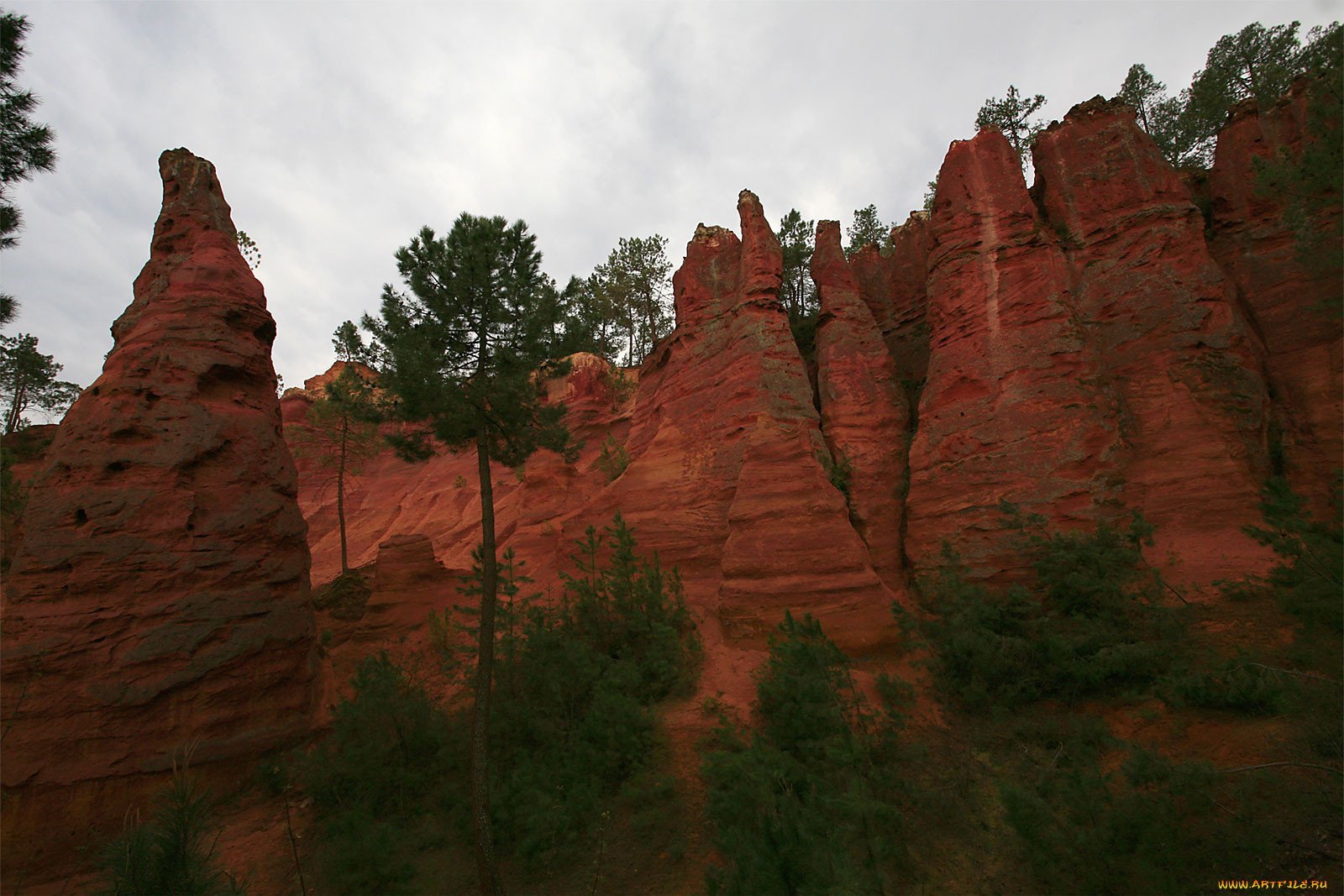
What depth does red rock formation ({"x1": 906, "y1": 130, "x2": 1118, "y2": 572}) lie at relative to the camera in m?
12.9

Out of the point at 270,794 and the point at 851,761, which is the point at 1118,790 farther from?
the point at 270,794

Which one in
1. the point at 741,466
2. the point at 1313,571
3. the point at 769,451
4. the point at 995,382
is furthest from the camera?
the point at 741,466

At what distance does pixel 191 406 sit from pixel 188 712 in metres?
5.95

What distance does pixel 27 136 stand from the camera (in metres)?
11.1

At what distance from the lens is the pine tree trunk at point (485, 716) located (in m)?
7.61

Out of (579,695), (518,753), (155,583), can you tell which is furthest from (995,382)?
(155,583)

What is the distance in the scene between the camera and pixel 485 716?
29.2ft

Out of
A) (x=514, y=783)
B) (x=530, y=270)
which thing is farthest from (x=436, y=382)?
(x=514, y=783)

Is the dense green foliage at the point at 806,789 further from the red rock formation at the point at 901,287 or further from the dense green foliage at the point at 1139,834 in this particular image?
the red rock formation at the point at 901,287

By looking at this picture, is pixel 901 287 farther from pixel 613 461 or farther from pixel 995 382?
pixel 613 461

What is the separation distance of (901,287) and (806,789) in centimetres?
2092

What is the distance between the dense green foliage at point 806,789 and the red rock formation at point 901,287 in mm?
14561

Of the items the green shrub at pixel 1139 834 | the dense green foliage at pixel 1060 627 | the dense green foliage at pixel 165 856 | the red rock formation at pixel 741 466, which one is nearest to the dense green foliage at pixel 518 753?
the red rock formation at pixel 741 466

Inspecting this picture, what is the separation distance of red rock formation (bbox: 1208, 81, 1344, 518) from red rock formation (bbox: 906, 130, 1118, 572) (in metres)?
4.20
